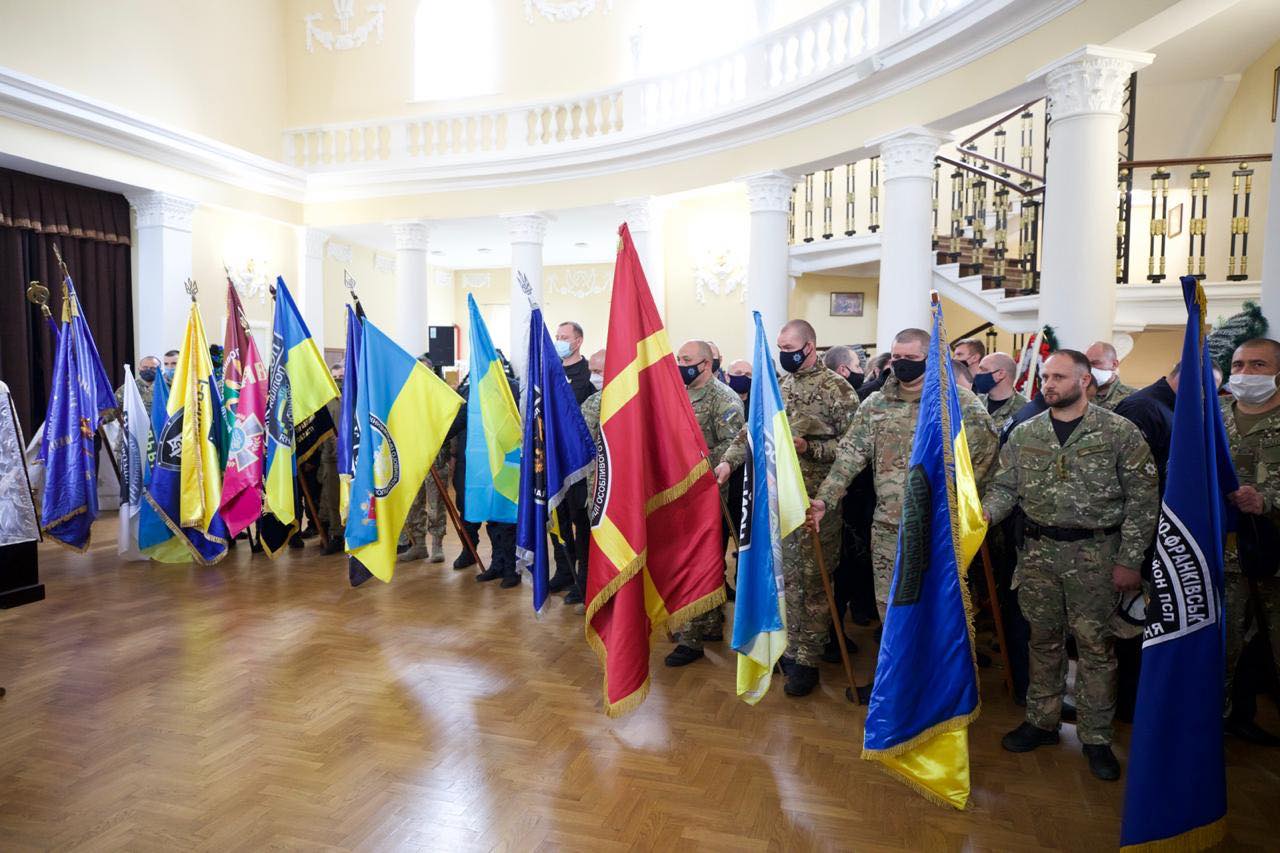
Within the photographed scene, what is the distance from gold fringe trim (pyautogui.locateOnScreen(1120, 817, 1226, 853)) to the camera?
2193 millimetres

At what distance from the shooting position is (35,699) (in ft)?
11.6

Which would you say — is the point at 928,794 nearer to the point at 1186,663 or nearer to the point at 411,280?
the point at 1186,663

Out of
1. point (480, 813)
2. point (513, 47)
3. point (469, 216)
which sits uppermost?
point (513, 47)

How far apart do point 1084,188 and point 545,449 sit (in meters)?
4.68

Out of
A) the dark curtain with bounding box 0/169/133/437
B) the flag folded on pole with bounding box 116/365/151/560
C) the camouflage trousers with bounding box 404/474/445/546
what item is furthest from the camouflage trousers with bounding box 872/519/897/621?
the dark curtain with bounding box 0/169/133/437

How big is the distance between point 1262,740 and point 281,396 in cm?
613

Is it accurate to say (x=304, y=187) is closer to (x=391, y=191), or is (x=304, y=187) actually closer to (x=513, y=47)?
(x=391, y=191)

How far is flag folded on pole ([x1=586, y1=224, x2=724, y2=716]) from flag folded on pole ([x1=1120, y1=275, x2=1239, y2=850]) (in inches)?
60.6

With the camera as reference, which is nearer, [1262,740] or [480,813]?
[480,813]

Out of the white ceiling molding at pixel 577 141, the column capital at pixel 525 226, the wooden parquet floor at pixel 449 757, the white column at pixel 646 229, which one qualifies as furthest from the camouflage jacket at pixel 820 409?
the column capital at pixel 525 226

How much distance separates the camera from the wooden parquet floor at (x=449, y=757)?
2551mm

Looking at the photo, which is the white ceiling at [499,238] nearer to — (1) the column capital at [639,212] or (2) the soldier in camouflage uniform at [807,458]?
(1) the column capital at [639,212]

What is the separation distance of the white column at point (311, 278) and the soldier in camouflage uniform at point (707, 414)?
33.3 feet

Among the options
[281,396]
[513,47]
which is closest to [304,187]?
[513,47]
